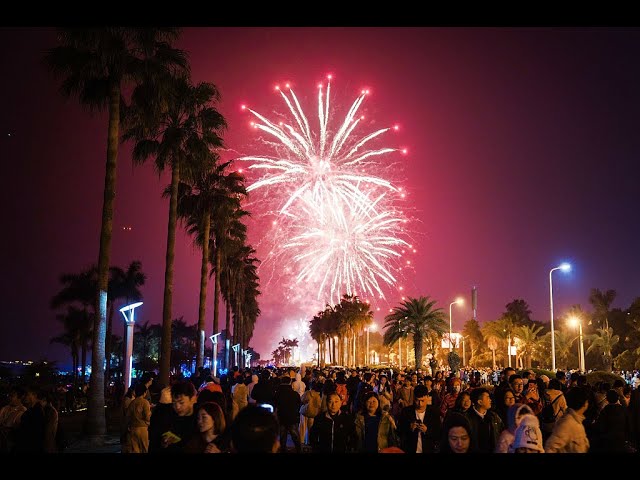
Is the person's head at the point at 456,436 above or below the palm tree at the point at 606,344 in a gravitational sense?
below

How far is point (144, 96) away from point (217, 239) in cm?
2820

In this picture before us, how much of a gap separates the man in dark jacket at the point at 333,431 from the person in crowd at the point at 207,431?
2.46 meters

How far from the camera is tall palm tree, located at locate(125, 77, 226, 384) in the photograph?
1251 inches

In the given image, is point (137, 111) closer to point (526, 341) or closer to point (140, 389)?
point (140, 389)

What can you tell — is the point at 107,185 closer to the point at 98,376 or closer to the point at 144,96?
the point at 144,96

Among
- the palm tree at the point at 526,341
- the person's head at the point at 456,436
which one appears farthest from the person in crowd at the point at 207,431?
the palm tree at the point at 526,341

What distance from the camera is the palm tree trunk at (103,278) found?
2138 cm

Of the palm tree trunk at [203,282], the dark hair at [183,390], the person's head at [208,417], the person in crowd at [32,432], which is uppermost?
the palm tree trunk at [203,282]

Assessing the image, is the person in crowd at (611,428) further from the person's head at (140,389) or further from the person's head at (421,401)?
the person's head at (140,389)

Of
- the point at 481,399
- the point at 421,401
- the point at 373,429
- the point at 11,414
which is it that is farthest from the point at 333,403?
the point at 11,414

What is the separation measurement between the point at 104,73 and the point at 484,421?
19.5 m

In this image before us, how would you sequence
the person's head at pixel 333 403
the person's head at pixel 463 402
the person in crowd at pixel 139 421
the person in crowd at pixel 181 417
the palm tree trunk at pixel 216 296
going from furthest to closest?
1. the palm tree trunk at pixel 216 296
2. the person in crowd at pixel 139 421
3. the person's head at pixel 463 402
4. the person's head at pixel 333 403
5. the person in crowd at pixel 181 417

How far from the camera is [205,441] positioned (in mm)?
6695

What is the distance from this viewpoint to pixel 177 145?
109 ft
